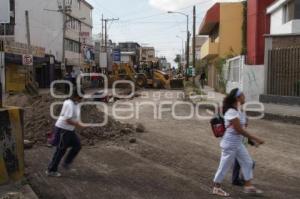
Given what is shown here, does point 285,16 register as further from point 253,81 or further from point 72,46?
point 72,46

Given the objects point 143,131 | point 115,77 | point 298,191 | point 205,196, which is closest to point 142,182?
point 205,196

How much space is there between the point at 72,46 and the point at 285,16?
4945cm

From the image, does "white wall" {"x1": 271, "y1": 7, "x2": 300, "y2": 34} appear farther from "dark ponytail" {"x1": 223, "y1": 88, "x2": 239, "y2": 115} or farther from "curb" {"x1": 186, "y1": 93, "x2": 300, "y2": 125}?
"dark ponytail" {"x1": 223, "y1": 88, "x2": 239, "y2": 115}

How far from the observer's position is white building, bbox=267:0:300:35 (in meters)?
28.3

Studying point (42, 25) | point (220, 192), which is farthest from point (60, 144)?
point (42, 25)

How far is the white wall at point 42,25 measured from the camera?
5703cm

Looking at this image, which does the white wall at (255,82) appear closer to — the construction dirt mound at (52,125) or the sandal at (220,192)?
the construction dirt mound at (52,125)

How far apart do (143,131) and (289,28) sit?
51.8 feet

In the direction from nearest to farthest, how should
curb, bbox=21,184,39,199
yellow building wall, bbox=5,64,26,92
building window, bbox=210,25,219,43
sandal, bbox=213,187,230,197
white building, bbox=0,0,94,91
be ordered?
curb, bbox=21,184,39,199
sandal, bbox=213,187,230,197
yellow building wall, bbox=5,64,26,92
white building, bbox=0,0,94,91
building window, bbox=210,25,219,43

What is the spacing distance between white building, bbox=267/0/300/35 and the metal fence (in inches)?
136

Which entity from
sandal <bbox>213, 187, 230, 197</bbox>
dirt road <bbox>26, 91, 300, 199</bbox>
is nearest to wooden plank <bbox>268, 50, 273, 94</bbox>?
dirt road <bbox>26, 91, 300, 199</bbox>

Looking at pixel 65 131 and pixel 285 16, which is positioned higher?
pixel 285 16

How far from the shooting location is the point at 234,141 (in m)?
8.05

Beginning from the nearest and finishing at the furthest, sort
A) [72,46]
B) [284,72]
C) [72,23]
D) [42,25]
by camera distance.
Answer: [284,72] < [42,25] < [72,46] < [72,23]
